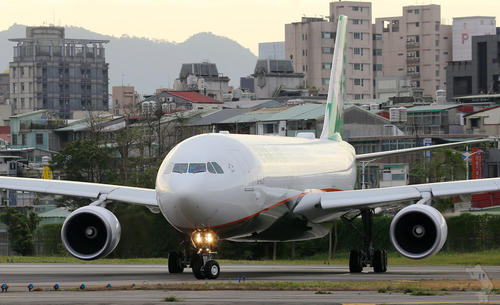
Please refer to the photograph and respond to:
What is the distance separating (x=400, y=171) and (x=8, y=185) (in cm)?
5287

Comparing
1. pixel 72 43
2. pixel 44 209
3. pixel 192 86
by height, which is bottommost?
pixel 44 209

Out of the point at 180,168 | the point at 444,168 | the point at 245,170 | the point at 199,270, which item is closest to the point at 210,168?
the point at 180,168

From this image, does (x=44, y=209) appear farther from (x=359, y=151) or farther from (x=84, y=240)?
(x=84, y=240)

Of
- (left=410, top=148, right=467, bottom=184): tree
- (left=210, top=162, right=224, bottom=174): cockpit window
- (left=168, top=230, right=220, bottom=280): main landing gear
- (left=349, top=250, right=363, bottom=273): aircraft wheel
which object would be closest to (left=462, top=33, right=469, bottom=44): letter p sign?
(left=410, top=148, right=467, bottom=184): tree

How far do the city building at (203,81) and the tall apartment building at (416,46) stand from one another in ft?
178

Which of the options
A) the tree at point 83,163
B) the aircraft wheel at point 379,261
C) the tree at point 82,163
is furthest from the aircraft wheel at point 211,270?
the tree at point 82,163

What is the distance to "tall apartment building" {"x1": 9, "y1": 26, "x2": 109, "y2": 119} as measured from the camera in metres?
191

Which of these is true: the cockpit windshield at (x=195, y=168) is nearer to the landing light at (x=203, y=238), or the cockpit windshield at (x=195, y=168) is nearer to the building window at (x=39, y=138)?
the landing light at (x=203, y=238)

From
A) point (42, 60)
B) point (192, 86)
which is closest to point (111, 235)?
point (192, 86)

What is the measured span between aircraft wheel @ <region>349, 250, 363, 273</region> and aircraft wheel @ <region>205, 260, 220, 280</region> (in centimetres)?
575

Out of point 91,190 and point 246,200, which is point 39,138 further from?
point 246,200

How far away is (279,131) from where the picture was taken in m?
85.1

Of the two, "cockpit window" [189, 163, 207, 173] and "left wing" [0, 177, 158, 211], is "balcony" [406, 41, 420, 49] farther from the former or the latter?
"cockpit window" [189, 163, 207, 173]

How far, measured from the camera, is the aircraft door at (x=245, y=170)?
22.0 meters
